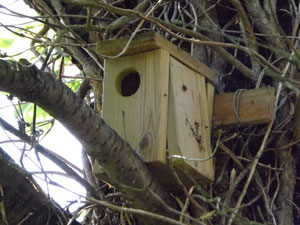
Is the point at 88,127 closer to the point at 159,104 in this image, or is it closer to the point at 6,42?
the point at 159,104

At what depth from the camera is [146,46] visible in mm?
2414

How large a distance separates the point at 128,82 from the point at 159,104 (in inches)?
9.1

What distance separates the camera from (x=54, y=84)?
1.94 m

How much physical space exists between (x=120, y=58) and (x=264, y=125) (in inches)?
23.7

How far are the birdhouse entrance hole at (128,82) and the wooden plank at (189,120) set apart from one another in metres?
0.15

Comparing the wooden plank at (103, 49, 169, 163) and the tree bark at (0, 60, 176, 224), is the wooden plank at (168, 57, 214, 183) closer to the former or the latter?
the wooden plank at (103, 49, 169, 163)

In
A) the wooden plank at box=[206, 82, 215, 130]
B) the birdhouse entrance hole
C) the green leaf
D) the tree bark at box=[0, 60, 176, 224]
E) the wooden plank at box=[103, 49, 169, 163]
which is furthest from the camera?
the green leaf

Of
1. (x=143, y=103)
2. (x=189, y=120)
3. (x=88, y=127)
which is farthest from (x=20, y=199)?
(x=189, y=120)

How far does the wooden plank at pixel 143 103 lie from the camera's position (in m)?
2.31

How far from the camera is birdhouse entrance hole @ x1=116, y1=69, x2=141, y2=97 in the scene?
2502mm

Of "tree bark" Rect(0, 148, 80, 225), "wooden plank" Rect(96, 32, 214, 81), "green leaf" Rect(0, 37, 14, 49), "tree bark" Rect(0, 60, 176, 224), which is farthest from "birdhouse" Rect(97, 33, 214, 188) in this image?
"green leaf" Rect(0, 37, 14, 49)

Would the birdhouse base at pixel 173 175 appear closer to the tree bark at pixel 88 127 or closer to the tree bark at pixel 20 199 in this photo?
the tree bark at pixel 88 127

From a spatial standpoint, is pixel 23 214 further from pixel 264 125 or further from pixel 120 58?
pixel 264 125

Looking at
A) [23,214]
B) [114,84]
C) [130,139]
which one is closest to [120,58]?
[114,84]
